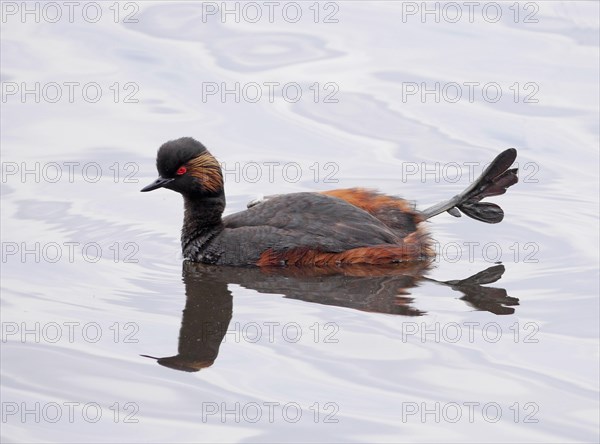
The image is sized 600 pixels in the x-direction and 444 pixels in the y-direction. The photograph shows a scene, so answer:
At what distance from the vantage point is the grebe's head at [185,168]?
11.1m

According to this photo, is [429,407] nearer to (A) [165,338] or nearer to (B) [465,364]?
(B) [465,364]

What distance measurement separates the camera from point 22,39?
17203 millimetres

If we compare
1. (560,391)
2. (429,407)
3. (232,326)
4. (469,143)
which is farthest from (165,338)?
(469,143)

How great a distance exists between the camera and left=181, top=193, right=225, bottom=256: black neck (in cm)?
1126

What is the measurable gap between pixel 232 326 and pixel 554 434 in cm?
271

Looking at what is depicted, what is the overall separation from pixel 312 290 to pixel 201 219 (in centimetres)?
145

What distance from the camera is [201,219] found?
11.3 m
